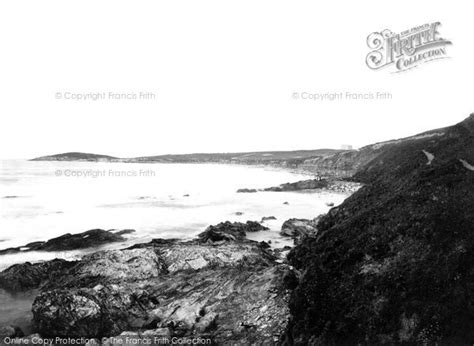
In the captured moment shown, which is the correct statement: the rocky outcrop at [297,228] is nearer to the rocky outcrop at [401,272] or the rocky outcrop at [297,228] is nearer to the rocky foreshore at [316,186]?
the rocky outcrop at [401,272]

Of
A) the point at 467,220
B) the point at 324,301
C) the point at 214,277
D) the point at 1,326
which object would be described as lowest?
the point at 1,326

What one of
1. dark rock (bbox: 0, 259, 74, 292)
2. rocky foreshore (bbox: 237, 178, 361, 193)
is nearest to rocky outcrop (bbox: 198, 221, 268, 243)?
dark rock (bbox: 0, 259, 74, 292)

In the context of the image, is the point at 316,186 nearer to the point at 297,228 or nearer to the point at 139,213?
the point at 139,213

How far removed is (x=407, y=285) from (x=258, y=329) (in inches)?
191

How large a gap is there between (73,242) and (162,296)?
46.5 ft

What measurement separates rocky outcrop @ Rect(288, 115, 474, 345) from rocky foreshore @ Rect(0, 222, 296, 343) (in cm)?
174

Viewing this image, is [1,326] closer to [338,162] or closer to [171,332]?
[171,332]

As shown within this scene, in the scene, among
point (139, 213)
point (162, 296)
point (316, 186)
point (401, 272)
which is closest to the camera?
point (401, 272)

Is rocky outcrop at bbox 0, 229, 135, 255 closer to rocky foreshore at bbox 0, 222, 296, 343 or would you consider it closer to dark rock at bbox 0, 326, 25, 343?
rocky foreshore at bbox 0, 222, 296, 343

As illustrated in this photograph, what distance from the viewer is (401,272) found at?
29.8 ft

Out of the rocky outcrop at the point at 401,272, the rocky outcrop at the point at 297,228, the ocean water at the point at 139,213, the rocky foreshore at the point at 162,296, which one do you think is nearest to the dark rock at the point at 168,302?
the rocky foreshore at the point at 162,296

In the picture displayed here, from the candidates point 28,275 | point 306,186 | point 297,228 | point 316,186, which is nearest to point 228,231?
point 297,228

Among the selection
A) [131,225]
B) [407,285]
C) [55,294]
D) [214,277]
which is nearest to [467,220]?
[407,285]

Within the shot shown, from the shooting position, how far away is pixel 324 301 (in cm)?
969
